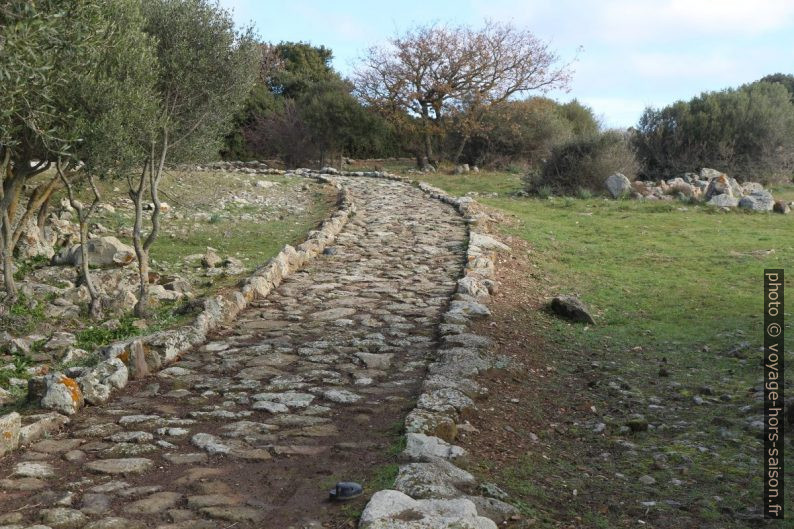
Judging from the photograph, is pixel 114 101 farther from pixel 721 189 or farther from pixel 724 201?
pixel 721 189

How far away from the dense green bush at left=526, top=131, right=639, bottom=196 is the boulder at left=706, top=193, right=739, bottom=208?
3.34m

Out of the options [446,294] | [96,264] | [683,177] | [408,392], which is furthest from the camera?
[683,177]

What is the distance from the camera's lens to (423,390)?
5992mm

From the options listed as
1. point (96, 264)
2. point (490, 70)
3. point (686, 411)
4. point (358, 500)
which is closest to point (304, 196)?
point (96, 264)

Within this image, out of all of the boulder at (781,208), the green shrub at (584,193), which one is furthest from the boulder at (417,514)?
the green shrub at (584,193)

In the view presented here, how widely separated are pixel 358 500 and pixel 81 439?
86.1 inches

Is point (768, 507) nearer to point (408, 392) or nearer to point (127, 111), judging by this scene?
point (408, 392)

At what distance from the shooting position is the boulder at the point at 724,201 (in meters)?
18.5

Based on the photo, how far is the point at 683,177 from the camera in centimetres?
2377

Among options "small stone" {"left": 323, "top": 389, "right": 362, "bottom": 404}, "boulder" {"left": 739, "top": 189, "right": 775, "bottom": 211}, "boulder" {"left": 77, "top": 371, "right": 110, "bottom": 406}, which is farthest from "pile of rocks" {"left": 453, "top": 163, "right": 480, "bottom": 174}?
"boulder" {"left": 77, "top": 371, "right": 110, "bottom": 406}

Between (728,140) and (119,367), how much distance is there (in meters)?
22.4

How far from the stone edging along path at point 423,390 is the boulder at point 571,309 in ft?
3.04

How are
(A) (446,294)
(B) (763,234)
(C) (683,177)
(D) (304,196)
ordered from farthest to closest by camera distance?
(C) (683,177) < (D) (304,196) < (B) (763,234) < (A) (446,294)

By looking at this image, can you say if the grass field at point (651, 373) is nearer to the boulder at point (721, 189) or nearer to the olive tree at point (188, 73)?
the boulder at point (721, 189)
